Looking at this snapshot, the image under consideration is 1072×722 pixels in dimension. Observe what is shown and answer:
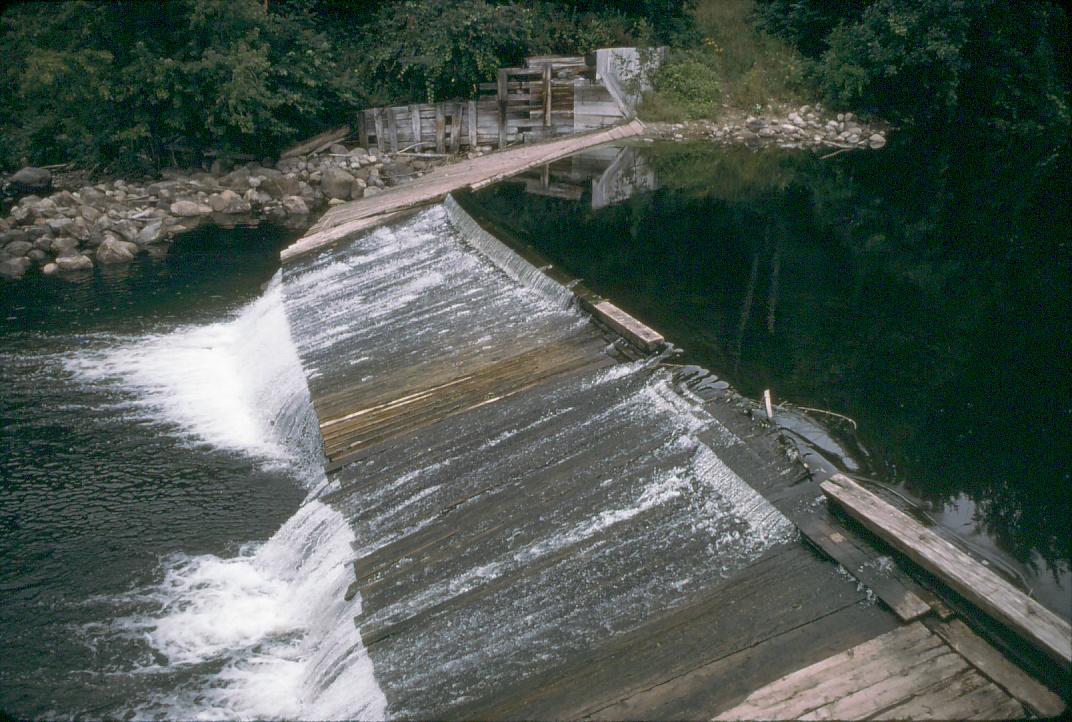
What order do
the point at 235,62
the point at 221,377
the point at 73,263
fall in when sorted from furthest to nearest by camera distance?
the point at 235,62 → the point at 73,263 → the point at 221,377

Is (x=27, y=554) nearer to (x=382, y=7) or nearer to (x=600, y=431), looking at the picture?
(x=600, y=431)

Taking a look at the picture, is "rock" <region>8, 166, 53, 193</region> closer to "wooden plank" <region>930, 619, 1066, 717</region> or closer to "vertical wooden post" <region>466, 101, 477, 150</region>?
"vertical wooden post" <region>466, 101, 477, 150</region>

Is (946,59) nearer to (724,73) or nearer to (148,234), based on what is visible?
(724,73)

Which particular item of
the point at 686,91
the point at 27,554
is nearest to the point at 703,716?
the point at 27,554

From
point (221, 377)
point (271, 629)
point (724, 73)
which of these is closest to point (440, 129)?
point (724, 73)

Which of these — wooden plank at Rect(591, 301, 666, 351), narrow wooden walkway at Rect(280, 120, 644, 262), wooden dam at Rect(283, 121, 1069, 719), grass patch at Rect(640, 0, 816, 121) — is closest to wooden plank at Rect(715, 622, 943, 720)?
wooden dam at Rect(283, 121, 1069, 719)
